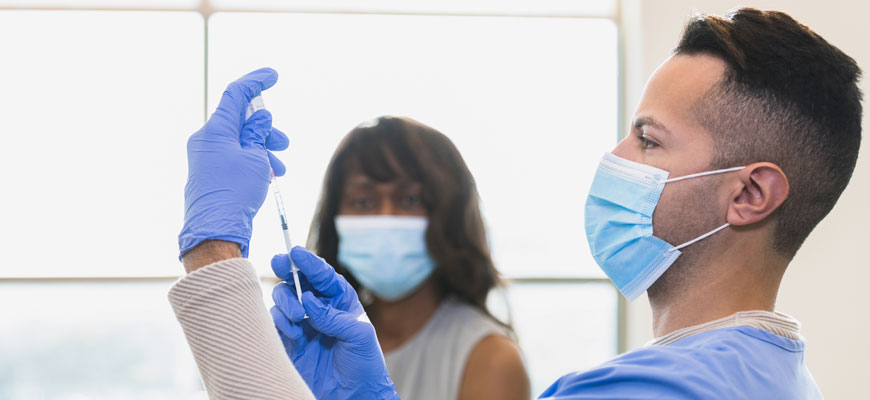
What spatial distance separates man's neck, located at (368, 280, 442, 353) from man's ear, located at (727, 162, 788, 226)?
3.76ft

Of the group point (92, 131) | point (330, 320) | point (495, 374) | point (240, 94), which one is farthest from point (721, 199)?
point (92, 131)

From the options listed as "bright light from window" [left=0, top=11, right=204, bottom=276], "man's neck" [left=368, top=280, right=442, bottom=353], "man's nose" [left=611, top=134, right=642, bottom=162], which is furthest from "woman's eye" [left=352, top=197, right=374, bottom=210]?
"man's nose" [left=611, top=134, right=642, bottom=162]

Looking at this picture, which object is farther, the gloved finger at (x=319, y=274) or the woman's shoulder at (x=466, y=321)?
the woman's shoulder at (x=466, y=321)

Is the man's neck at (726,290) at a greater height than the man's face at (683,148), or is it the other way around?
the man's face at (683,148)

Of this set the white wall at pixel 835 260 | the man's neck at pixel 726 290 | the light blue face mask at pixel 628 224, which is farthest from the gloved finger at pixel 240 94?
the white wall at pixel 835 260

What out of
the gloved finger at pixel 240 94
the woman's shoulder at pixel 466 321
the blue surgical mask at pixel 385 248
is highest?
the gloved finger at pixel 240 94

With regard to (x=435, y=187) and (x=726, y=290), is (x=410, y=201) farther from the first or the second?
(x=726, y=290)

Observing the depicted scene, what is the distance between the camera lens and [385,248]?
1.93 metres

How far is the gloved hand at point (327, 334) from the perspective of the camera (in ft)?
3.36

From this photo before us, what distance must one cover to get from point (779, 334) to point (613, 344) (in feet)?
5.40

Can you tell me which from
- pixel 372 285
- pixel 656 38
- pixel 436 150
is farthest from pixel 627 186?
pixel 656 38

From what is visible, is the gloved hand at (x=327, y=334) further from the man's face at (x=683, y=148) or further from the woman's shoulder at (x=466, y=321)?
the woman's shoulder at (x=466, y=321)

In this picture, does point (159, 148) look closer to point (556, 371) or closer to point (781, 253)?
point (556, 371)

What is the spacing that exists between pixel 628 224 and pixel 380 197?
0.99m
